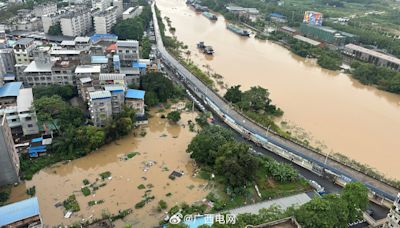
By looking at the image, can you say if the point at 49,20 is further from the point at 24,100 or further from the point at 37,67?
the point at 24,100

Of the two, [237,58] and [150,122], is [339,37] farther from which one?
[150,122]

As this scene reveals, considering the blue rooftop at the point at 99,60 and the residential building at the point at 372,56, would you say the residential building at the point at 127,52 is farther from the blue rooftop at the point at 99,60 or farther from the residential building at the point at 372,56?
the residential building at the point at 372,56

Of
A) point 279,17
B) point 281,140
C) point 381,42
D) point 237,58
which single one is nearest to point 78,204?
point 281,140

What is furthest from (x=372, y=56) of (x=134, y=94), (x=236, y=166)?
(x=236, y=166)

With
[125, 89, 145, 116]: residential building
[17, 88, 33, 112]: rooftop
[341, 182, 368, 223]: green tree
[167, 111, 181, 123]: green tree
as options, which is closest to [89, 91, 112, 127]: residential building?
[125, 89, 145, 116]: residential building

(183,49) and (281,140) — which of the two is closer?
(281,140)

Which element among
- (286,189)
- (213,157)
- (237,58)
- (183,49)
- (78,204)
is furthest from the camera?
(183,49)
